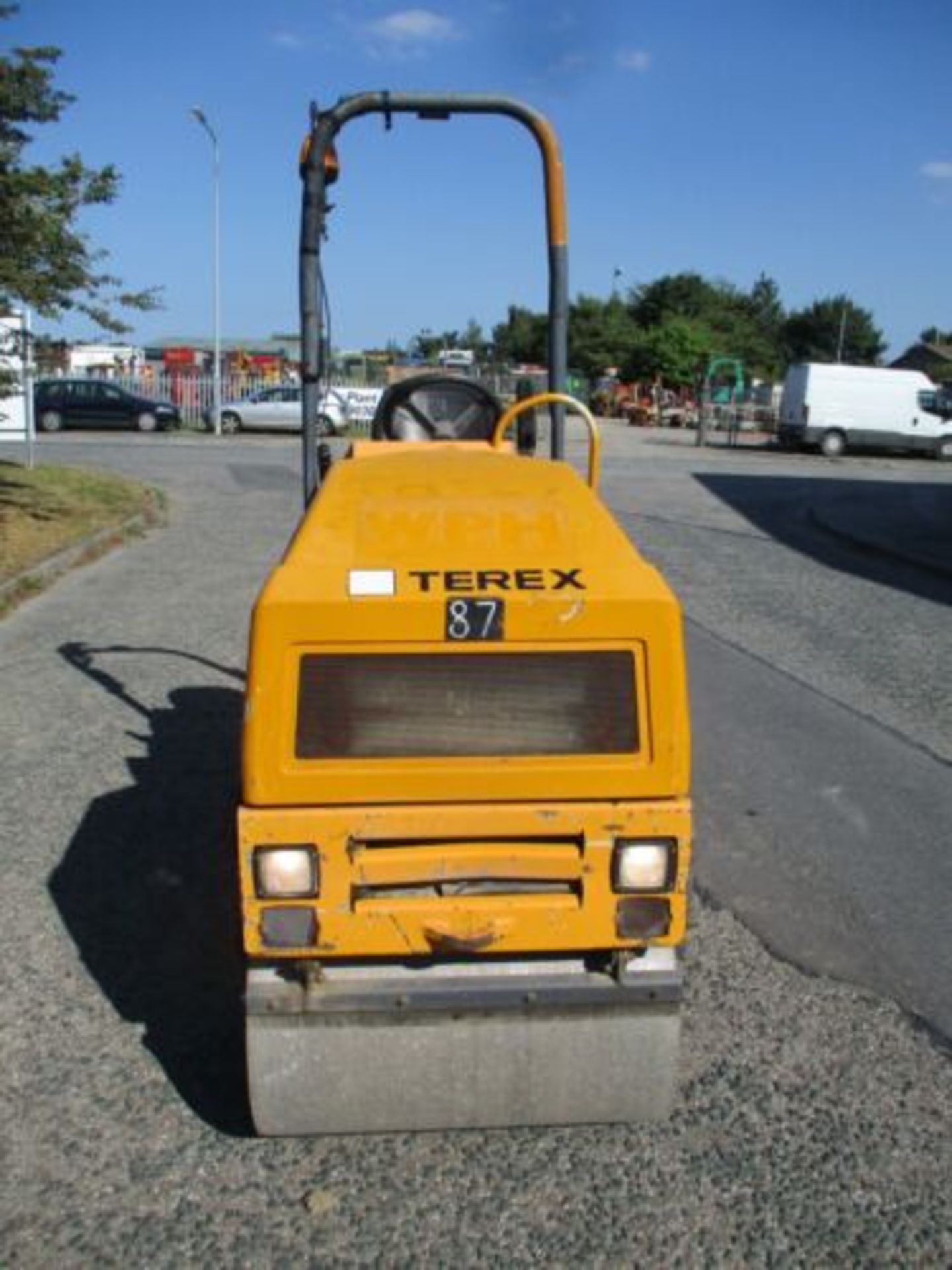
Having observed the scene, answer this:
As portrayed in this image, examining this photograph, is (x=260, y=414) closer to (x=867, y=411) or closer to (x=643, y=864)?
(x=867, y=411)

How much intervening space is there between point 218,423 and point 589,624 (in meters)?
33.7

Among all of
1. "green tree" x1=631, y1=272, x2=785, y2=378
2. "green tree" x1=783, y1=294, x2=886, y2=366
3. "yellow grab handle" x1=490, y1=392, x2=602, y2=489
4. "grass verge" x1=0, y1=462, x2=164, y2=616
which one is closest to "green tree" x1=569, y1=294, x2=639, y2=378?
"green tree" x1=631, y1=272, x2=785, y2=378

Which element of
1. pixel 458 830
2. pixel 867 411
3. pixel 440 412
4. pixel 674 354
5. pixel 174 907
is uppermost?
pixel 674 354

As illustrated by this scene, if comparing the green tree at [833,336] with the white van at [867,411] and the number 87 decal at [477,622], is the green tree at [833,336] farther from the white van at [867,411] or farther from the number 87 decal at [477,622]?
the number 87 decal at [477,622]

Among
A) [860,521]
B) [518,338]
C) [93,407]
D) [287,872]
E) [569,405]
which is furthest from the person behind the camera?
[518,338]

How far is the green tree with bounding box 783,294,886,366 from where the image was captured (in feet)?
356

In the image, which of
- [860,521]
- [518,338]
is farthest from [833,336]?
[860,521]

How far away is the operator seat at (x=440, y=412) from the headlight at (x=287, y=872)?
102 inches

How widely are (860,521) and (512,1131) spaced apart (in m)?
15.6

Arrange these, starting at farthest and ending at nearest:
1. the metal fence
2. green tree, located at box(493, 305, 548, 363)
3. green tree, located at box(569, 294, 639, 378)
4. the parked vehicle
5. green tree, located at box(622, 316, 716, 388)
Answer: green tree, located at box(493, 305, 548, 363)
green tree, located at box(569, 294, 639, 378)
green tree, located at box(622, 316, 716, 388)
the metal fence
the parked vehicle

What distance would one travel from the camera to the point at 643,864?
2.83 meters

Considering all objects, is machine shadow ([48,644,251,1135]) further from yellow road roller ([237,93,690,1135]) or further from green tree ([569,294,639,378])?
green tree ([569,294,639,378])

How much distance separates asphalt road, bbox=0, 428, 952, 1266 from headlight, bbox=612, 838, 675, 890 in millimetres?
736

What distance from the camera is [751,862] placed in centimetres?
493
